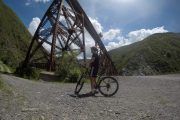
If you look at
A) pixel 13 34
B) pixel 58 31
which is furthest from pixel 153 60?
pixel 58 31

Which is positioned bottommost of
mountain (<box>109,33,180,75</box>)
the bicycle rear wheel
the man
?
the bicycle rear wheel

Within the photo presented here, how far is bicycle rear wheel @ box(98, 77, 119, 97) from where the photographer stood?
1320 centimetres

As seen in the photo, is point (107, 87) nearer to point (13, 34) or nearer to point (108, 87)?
point (108, 87)

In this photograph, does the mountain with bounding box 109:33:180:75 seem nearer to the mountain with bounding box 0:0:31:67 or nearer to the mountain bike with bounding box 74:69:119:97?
the mountain with bounding box 0:0:31:67

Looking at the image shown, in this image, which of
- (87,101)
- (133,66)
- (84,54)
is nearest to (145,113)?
(87,101)

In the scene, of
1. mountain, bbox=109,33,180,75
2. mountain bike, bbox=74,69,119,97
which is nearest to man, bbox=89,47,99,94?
mountain bike, bbox=74,69,119,97

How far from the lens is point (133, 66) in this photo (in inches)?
5054

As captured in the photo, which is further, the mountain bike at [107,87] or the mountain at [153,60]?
the mountain at [153,60]

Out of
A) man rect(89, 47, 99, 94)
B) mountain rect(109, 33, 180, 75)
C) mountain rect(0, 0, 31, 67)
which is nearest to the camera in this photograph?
man rect(89, 47, 99, 94)

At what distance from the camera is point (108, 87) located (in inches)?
524

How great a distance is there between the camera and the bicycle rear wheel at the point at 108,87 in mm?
13203

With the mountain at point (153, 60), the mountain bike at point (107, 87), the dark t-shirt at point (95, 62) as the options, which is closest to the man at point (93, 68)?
the dark t-shirt at point (95, 62)

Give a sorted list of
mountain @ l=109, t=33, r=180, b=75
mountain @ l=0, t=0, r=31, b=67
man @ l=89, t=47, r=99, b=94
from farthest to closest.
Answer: mountain @ l=109, t=33, r=180, b=75
mountain @ l=0, t=0, r=31, b=67
man @ l=89, t=47, r=99, b=94

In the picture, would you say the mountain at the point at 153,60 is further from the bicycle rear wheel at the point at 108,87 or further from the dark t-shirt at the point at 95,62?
the dark t-shirt at the point at 95,62
